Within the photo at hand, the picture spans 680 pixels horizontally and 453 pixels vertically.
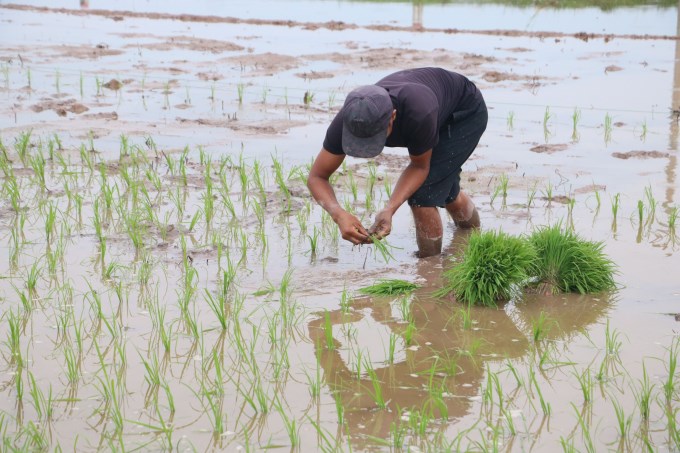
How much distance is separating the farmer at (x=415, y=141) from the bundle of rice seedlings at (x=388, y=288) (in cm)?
22

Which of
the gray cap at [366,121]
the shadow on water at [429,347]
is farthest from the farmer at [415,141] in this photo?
the shadow on water at [429,347]

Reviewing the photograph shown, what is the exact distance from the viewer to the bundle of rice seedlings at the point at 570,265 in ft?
13.3

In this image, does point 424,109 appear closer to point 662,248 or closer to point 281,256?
point 281,256

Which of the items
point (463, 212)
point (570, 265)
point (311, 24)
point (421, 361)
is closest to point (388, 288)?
point (421, 361)

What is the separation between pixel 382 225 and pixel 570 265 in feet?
2.81

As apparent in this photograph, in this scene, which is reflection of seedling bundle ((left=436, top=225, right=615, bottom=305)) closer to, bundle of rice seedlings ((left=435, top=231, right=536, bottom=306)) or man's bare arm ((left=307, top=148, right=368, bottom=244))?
bundle of rice seedlings ((left=435, top=231, right=536, bottom=306))

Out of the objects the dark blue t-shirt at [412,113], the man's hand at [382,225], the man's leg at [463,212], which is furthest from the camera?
the man's leg at [463,212]

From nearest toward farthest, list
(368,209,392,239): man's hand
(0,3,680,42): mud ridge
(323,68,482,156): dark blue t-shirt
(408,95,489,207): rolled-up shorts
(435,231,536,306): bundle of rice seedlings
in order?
(323,68,482,156): dark blue t-shirt → (435,231,536,306): bundle of rice seedlings → (368,209,392,239): man's hand → (408,95,489,207): rolled-up shorts → (0,3,680,42): mud ridge

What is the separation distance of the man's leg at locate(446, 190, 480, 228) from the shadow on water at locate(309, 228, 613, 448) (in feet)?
1.74

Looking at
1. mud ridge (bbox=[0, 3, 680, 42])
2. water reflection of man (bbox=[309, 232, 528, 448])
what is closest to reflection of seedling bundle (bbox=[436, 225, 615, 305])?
water reflection of man (bbox=[309, 232, 528, 448])

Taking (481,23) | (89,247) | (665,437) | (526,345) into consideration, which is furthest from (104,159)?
(481,23)

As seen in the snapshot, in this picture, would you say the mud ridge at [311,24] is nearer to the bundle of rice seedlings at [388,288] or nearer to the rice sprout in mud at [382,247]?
the rice sprout in mud at [382,247]

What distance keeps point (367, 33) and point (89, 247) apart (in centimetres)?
898

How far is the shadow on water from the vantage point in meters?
3.02
